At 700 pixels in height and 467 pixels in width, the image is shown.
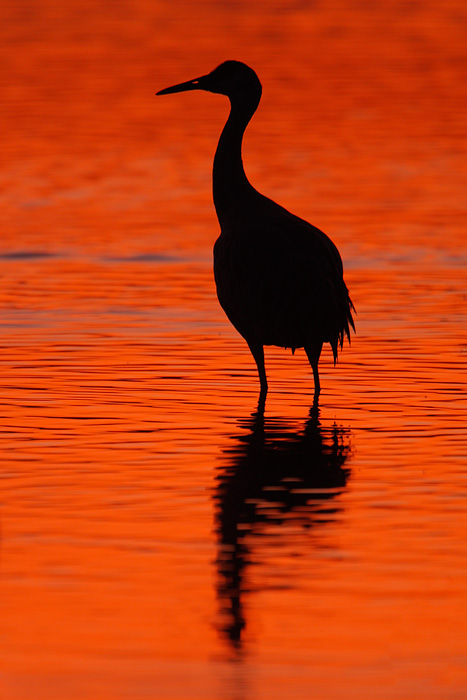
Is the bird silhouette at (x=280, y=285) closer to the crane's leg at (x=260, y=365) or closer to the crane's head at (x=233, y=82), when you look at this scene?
the crane's leg at (x=260, y=365)

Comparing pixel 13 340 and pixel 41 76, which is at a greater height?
pixel 13 340

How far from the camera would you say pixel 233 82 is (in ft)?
50.1

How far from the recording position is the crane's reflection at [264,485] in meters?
8.37

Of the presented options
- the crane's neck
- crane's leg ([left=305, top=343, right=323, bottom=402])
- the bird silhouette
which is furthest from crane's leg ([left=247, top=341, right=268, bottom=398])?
the crane's neck

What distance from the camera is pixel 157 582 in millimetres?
8297

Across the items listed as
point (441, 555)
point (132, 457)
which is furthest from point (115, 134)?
point (441, 555)

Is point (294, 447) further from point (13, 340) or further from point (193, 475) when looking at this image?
point (13, 340)

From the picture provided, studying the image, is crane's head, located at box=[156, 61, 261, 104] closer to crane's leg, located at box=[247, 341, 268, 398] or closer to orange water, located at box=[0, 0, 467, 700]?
orange water, located at box=[0, 0, 467, 700]

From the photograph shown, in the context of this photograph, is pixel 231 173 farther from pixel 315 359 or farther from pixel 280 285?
pixel 315 359

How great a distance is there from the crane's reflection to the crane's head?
3.51 m

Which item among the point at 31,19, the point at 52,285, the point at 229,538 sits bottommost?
the point at 31,19

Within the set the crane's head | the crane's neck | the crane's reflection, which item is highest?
the crane's head

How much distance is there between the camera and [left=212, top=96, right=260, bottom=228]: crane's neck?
14.3 m

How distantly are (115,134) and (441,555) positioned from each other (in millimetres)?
26276
